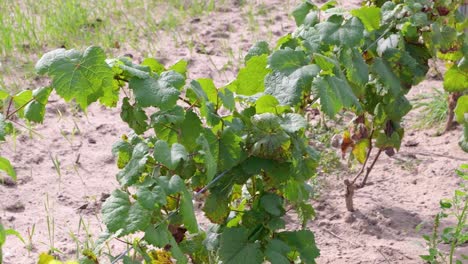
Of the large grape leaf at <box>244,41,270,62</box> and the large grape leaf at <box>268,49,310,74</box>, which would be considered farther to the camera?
the large grape leaf at <box>244,41,270,62</box>

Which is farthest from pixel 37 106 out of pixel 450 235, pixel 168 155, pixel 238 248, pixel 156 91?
pixel 450 235

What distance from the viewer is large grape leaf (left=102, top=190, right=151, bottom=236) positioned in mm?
2082

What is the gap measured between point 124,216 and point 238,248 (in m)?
0.54

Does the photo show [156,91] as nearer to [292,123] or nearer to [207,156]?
[207,156]

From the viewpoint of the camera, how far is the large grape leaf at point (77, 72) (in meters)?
2.21

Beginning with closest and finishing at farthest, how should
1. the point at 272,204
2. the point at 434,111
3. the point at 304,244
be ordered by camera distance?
the point at 272,204 < the point at 304,244 < the point at 434,111

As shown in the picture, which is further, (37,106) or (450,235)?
(450,235)

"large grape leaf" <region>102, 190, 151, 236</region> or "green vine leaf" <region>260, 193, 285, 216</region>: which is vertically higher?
"large grape leaf" <region>102, 190, 151, 236</region>

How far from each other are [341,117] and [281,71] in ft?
7.05

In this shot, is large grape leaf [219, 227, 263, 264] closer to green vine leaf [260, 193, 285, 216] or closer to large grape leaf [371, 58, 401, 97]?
green vine leaf [260, 193, 285, 216]

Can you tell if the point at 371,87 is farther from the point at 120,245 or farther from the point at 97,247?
the point at 97,247

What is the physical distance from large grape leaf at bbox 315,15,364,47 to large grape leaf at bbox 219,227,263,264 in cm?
69

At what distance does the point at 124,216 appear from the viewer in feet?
6.90

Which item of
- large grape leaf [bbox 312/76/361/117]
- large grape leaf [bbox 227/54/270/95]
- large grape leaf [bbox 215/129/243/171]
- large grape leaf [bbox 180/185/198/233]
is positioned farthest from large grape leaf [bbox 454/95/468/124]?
large grape leaf [bbox 180/185/198/233]
